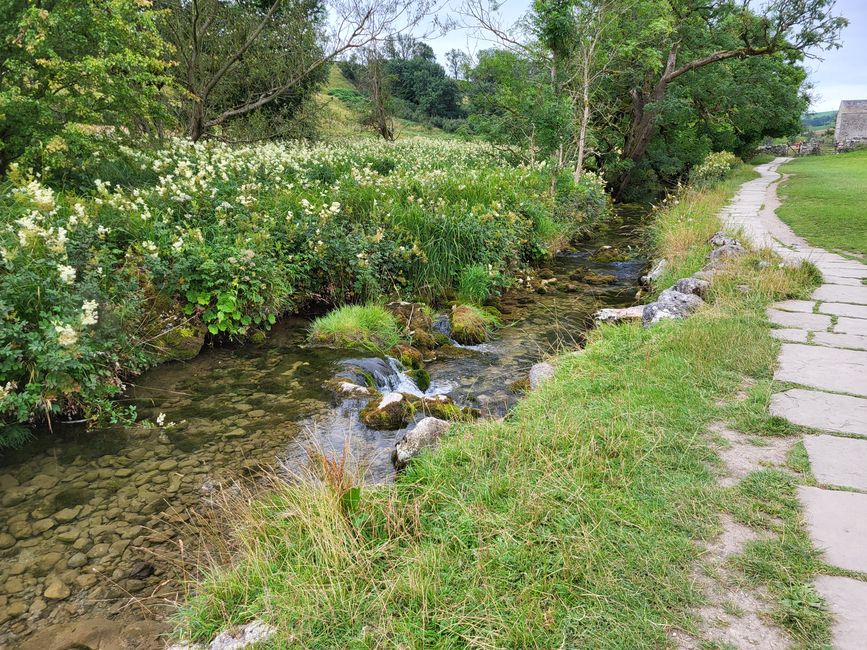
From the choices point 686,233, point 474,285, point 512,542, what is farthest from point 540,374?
point 686,233

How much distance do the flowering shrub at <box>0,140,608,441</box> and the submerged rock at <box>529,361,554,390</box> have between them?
302cm

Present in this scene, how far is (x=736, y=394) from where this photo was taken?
12.1 ft

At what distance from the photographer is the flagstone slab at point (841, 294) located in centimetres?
557

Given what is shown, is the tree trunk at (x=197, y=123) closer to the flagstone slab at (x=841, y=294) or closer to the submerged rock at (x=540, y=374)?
the submerged rock at (x=540, y=374)

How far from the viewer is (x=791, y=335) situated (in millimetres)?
4598

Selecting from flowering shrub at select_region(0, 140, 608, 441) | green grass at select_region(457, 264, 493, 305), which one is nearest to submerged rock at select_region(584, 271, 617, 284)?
flowering shrub at select_region(0, 140, 608, 441)

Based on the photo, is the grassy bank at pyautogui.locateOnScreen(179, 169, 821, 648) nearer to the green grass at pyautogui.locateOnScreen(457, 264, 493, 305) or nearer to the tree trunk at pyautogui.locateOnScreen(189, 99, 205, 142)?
the green grass at pyautogui.locateOnScreen(457, 264, 493, 305)

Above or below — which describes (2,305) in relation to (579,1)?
below

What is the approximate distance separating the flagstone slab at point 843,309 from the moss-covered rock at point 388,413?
4.30 metres

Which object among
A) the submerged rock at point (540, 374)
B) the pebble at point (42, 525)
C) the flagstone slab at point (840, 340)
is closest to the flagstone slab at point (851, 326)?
the flagstone slab at point (840, 340)

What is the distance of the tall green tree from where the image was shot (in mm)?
6387

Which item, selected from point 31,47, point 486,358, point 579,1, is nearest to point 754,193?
point 579,1

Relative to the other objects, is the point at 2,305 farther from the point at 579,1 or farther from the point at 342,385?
the point at 579,1

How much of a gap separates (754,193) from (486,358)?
14.4m
